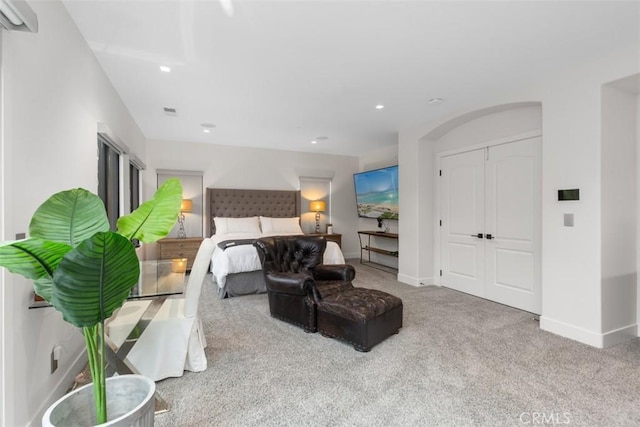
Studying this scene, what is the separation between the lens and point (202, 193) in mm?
6164

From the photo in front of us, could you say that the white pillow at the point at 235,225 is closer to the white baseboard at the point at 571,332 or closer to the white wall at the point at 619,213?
the white baseboard at the point at 571,332

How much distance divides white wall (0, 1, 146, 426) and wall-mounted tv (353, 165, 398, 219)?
487 cm

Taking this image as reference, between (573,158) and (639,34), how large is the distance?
1.03 meters

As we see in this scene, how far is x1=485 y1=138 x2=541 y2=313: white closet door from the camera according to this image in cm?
359

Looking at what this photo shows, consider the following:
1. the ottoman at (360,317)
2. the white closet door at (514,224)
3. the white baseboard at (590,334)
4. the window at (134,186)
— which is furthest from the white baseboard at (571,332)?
the window at (134,186)

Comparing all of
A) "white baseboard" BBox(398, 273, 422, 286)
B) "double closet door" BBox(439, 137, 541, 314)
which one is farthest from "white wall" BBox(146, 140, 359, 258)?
"double closet door" BBox(439, 137, 541, 314)

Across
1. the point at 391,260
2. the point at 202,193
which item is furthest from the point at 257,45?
the point at 391,260

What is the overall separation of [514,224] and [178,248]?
5.39 meters

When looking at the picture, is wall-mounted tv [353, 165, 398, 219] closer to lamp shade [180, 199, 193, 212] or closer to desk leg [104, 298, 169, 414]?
lamp shade [180, 199, 193, 212]

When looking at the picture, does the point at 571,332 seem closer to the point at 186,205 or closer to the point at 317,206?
the point at 317,206

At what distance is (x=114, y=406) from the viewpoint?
1.41 meters

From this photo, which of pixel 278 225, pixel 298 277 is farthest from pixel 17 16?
pixel 278 225

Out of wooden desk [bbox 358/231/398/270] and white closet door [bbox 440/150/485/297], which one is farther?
wooden desk [bbox 358/231/398/270]

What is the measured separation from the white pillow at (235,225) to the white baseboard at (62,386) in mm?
3409
